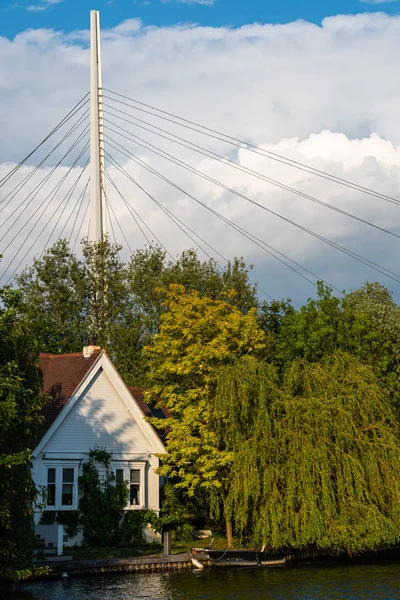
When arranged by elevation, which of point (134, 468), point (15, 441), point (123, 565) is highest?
point (15, 441)

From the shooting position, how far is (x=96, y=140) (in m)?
61.9

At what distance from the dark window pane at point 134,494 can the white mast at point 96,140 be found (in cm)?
2401

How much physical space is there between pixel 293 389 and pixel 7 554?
17375 mm

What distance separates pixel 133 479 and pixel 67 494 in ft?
12.9

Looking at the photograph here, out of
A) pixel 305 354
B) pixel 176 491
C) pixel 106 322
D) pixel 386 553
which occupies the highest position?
pixel 106 322

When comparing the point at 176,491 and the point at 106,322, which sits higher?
the point at 106,322

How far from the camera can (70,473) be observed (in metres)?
39.9

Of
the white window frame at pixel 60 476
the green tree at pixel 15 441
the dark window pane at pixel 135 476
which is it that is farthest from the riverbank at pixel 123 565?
the dark window pane at pixel 135 476

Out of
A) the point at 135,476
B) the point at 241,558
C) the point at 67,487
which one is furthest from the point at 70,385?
the point at 241,558

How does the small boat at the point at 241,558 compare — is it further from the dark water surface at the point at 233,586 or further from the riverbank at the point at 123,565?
the dark water surface at the point at 233,586

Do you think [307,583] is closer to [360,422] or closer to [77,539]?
[360,422]

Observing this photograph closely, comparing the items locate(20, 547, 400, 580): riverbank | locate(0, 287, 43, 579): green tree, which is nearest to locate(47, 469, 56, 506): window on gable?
locate(20, 547, 400, 580): riverbank

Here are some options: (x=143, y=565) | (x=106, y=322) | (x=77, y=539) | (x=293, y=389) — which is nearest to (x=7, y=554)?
(x=143, y=565)

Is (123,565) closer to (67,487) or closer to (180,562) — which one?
(180,562)
